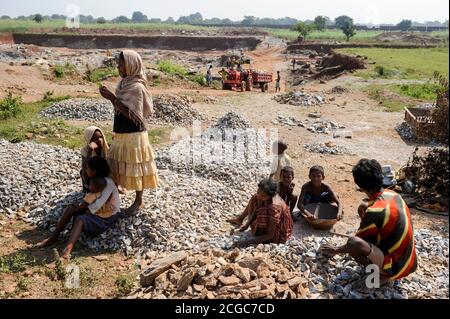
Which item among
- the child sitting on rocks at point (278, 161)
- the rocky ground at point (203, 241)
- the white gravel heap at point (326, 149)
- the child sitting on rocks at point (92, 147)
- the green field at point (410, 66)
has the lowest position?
the rocky ground at point (203, 241)

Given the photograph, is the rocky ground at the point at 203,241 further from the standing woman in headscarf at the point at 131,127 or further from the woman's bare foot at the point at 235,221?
the standing woman in headscarf at the point at 131,127

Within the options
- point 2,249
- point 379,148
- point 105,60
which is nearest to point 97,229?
point 2,249

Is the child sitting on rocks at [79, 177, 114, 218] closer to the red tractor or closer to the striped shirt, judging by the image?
the striped shirt

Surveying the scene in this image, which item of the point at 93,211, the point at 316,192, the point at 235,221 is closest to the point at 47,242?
the point at 93,211

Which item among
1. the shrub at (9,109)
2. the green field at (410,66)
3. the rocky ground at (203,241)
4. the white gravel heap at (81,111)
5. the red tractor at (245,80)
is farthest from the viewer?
the green field at (410,66)

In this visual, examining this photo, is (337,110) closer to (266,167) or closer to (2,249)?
(266,167)

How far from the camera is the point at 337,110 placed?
14.3 metres

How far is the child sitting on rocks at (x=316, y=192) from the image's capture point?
5344 millimetres

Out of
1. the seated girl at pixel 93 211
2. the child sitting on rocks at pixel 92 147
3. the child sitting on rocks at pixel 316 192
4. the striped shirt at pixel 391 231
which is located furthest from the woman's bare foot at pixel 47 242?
the striped shirt at pixel 391 231

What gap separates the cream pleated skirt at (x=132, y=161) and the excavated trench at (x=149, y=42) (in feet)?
142

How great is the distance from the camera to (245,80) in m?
19.4

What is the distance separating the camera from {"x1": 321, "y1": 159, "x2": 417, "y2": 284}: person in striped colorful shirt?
3.31m

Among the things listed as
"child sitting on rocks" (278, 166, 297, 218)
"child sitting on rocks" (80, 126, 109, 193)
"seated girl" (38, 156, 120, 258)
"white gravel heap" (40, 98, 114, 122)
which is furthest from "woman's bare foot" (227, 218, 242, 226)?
"white gravel heap" (40, 98, 114, 122)

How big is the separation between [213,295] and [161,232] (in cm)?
155
